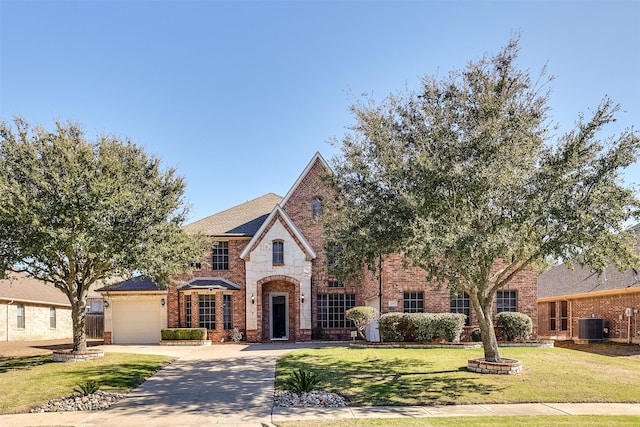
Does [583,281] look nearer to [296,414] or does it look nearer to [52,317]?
[296,414]

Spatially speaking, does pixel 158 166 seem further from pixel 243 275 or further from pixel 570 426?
pixel 570 426

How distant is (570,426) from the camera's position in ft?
34.1

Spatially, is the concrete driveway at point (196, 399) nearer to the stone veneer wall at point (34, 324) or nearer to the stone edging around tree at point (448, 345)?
the stone edging around tree at point (448, 345)

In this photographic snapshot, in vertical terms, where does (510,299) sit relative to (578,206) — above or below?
below

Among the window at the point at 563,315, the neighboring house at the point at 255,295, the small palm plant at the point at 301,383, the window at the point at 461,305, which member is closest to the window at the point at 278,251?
the neighboring house at the point at 255,295

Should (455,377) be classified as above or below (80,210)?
below

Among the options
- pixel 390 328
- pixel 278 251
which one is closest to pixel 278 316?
pixel 278 251

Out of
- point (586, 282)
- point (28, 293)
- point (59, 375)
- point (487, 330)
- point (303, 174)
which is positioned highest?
point (303, 174)

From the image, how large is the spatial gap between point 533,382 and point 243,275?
53.5 ft

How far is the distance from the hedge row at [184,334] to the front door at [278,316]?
361 centimetres

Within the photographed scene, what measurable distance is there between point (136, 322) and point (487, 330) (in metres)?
18.3

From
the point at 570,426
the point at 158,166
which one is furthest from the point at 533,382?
the point at 158,166

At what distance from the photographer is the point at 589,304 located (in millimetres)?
28656

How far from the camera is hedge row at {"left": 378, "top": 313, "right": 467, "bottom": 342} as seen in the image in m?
22.0
